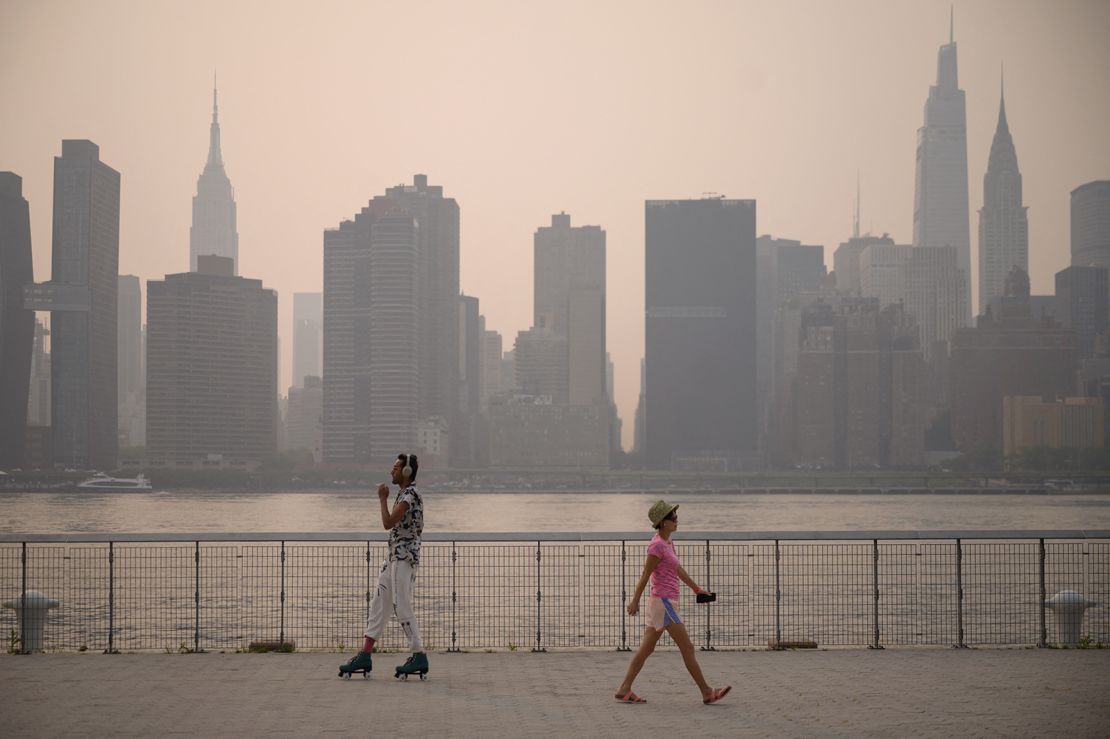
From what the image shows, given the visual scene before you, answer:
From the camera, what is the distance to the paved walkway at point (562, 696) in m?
11.1

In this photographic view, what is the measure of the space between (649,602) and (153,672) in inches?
227

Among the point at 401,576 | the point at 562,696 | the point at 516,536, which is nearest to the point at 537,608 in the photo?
the point at 516,536

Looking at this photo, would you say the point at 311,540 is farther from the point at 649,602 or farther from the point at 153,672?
the point at 649,602

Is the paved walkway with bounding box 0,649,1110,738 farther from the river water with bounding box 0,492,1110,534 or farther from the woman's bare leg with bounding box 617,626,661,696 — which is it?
the river water with bounding box 0,492,1110,534

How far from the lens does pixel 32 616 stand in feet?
53.7

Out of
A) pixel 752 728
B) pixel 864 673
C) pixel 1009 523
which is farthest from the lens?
pixel 1009 523

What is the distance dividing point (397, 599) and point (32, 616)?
5792mm

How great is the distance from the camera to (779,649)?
16203 mm

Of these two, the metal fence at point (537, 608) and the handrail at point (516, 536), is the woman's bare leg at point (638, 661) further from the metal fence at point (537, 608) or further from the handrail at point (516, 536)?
the metal fence at point (537, 608)

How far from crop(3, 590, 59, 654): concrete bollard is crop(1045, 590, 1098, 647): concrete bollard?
13.2 metres

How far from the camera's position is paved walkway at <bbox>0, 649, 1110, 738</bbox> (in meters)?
11.1

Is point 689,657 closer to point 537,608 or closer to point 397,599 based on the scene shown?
point 397,599

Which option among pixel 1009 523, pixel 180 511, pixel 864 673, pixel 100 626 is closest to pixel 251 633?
pixel 100 626

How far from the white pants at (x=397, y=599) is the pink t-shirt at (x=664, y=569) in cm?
274
